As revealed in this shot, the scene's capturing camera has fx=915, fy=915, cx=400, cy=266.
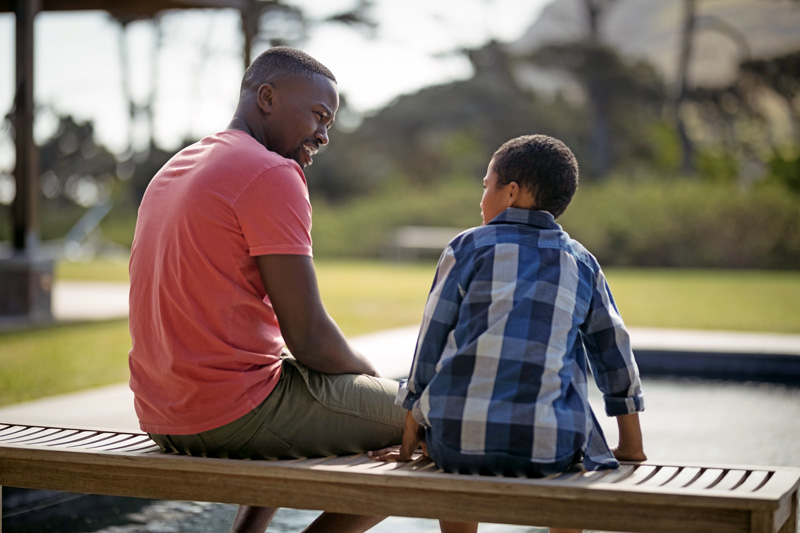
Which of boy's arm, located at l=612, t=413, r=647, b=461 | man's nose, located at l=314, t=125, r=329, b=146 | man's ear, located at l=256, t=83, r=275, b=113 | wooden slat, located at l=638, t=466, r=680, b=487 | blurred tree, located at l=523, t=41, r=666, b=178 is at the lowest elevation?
wooden slat, located at l=638, t=466, r=680, b=487

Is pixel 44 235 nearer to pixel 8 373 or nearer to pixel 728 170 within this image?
pixel 728 170

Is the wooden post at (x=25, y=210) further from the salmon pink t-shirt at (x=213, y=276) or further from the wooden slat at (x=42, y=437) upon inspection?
the salmon pink t-shirt at (x=213, y=276)

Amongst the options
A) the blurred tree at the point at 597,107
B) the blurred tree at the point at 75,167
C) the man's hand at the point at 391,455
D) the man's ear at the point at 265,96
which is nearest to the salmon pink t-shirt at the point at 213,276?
the man's ear at the point at 265,96

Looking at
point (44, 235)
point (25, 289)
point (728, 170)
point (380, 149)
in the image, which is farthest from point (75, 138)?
point (25, 289)

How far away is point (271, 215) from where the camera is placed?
1.85m

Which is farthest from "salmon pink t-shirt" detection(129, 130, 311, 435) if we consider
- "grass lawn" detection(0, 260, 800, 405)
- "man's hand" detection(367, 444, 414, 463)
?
"grass lawn" detection(0, 260, 800, 405)

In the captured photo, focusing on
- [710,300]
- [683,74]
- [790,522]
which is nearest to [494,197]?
[790,522]

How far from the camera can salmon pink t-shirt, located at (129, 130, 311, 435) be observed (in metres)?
1.86

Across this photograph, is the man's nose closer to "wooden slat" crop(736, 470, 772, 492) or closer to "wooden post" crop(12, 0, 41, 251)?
"wooden slat" crop(736, 470, 772, 492)

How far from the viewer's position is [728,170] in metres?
23.6

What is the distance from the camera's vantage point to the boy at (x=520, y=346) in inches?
69.5

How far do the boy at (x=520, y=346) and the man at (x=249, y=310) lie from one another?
0.18 meters

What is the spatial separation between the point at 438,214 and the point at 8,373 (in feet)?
60.5

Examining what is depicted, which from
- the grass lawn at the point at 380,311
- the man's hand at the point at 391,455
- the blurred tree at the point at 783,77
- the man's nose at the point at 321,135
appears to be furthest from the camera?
the blurred tree at the point at 783,77
